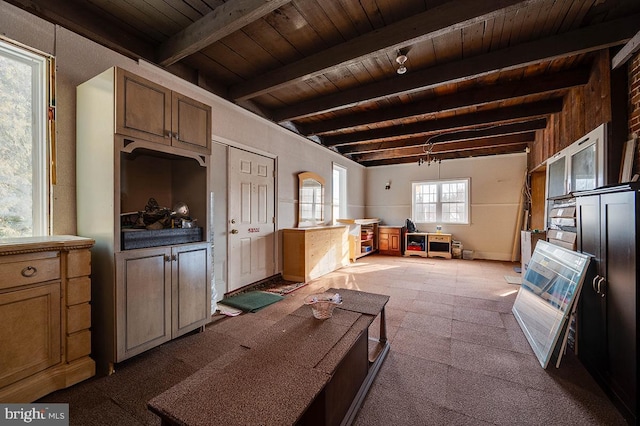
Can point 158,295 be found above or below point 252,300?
above

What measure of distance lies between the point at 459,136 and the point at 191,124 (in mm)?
5294

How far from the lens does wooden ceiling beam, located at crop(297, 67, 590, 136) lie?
319 centimetres

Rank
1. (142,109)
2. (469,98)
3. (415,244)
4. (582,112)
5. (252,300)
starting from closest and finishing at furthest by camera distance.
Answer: (142,109), (582,112), (252,300), (469,98), (415,244)

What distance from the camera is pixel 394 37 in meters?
2.33

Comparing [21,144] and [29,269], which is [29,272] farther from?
[21,144]

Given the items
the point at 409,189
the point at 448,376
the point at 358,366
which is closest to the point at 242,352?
the point at 358,366

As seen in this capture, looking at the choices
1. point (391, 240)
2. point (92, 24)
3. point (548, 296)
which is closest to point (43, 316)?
point (92, 24)

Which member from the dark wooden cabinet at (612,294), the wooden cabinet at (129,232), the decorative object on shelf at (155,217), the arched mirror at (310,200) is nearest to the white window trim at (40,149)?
the wooden cabinet at (129,232)

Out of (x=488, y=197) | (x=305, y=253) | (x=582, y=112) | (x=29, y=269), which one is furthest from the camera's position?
(x=488, y=197)

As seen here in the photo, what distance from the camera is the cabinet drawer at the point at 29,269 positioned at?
1.54 meters

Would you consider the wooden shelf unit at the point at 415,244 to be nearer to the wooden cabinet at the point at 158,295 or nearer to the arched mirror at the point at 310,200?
the arched mirror at the point at 310,200

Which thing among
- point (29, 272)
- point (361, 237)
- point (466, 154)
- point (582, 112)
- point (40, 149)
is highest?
point (466, 154)

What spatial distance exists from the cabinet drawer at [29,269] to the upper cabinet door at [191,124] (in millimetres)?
1229

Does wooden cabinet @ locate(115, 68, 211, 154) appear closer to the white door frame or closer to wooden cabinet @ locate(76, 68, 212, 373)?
wooden cabinet @ locate(76, 68, 212, 373)
